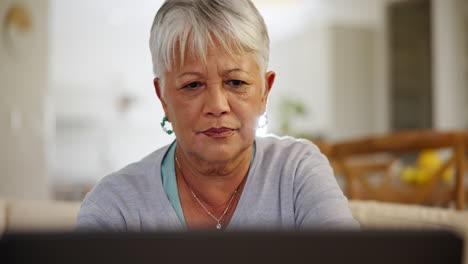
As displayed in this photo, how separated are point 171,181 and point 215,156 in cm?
12

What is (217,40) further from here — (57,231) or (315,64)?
(315,64)

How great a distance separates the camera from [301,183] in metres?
0.71

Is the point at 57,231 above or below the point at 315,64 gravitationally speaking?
below

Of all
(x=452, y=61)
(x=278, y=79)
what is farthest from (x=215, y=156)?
(x=452, y=61)

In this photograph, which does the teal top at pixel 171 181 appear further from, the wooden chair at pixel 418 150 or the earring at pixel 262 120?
the wooden chair at pixel 418 150

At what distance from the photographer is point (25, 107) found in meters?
2.48

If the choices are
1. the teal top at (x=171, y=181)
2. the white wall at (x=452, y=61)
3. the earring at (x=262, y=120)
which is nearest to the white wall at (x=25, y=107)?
the teal top at (x=171, y=181)

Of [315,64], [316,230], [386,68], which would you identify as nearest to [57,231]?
[316,230]

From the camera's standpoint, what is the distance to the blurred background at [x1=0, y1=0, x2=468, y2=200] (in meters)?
2.48

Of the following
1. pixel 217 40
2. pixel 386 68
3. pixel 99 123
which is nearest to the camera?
pixel 217 40

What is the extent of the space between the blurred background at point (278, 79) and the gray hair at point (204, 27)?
1.94m

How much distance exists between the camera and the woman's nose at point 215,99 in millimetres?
626

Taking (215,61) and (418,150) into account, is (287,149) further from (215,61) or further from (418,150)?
(418,150)

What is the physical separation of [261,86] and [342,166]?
2.93ft
